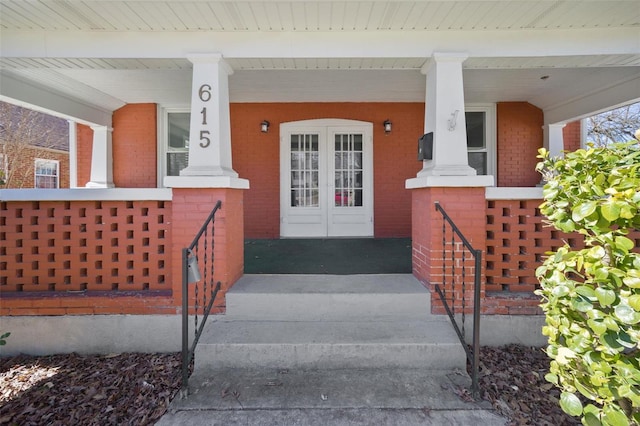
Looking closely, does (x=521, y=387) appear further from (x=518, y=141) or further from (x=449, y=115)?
(x=518, y=141)

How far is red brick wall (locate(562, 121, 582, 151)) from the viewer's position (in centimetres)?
624

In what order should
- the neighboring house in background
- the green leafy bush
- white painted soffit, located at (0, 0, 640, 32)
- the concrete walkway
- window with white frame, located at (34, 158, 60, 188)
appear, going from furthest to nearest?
window with white frame, located at (34, 158, 60, 188)
the neighboring house in background
white painted soffit, located at (0, 0, 640, 32)
the concrete walkway
the green leafy bush

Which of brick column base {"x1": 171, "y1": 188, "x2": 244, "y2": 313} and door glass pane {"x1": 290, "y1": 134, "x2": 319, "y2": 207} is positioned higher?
door glass pane {"x1": 290, "y1": 134, "x2": 319, "y2": 207}

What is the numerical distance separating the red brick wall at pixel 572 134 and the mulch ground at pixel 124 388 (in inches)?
204

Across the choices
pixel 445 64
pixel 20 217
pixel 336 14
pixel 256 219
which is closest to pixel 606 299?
pixel 445 64

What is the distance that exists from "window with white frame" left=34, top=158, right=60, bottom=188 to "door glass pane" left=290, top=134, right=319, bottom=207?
12.7 m

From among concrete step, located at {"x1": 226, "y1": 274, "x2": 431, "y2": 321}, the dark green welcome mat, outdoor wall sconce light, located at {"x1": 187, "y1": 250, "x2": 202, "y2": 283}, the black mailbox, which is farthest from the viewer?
the dark green welcome mat

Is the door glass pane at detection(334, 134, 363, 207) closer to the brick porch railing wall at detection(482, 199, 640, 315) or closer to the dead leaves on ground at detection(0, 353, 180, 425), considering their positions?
the brick porch railing wall at detection(482, 199, 640, 315)

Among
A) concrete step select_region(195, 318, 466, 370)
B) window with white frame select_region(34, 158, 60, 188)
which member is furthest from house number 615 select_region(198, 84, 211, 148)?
window with white frame select_region(34, 158, 60, 188)

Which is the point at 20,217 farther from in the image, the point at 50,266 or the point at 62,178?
the point at 62,178

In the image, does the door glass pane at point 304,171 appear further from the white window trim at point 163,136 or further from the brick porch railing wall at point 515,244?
the brick porch railing wall at point 515,244

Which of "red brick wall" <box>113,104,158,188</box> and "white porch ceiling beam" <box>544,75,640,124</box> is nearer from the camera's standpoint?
"white porch ceiling beam" <box>544,75,640,124</box>

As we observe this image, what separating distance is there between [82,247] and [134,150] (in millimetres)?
3746

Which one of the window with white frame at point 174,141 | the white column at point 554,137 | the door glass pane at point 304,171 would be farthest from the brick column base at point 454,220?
the window with white frame at point 174,141
